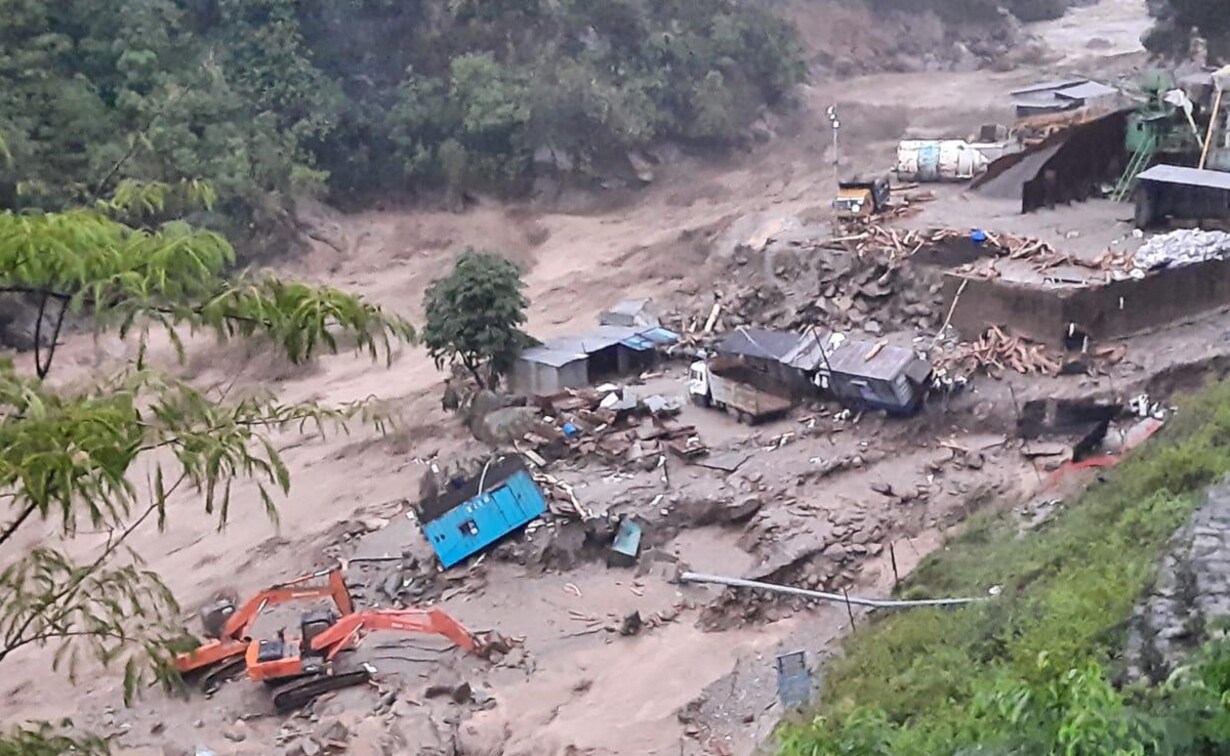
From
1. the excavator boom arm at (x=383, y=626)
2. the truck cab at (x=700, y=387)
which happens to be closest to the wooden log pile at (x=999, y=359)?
the truck cab at (x=700, y=387)

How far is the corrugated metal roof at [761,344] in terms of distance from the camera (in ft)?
77.1

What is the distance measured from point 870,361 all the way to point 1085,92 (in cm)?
1894

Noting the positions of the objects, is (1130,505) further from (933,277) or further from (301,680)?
(933,277)

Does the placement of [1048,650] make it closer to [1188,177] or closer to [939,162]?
[1188,177]

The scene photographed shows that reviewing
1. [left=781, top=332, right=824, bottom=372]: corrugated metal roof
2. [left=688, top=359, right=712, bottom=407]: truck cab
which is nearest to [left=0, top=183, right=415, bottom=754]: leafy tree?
[left=781, top=332, right=824, bottom=372]: corrugated metal roof

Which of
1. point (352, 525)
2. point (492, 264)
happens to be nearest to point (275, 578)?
point (352, 525)

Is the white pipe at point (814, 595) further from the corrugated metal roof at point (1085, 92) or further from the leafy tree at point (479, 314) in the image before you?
the corrugated metal roof at point (1085, 92)

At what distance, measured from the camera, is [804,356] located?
23.2 meters

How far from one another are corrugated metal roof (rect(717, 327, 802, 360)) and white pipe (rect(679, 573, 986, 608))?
628cm

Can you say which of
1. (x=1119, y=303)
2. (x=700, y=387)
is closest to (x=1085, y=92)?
(x=1119, y=303)

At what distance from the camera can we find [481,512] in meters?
19.3

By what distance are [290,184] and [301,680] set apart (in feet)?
77.9

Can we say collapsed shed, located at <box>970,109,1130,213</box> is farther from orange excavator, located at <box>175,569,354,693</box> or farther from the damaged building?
orange excavator, located at <box>175,569,354,693</box>

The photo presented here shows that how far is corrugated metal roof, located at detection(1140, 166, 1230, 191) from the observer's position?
2467 centimetres
